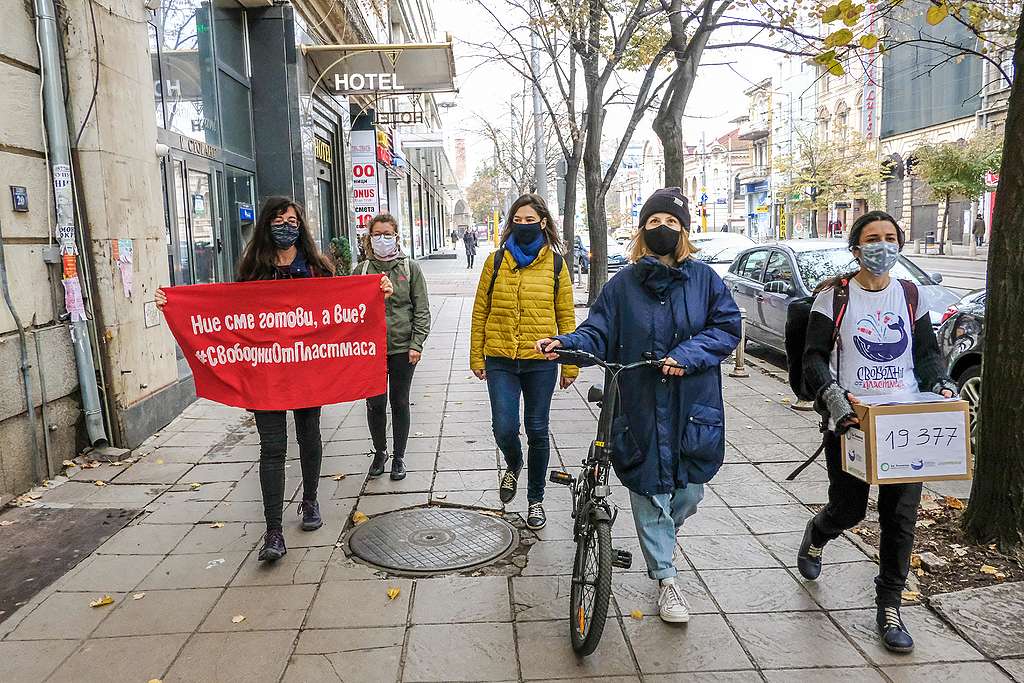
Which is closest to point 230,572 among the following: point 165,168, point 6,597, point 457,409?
point 6,597

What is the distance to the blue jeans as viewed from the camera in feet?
15.4

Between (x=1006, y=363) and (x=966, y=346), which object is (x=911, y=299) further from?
(x=966, y=346)

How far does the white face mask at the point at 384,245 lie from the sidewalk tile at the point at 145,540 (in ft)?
7.11

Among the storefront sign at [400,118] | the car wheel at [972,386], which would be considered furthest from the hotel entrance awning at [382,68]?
the car wheel at [972,386]

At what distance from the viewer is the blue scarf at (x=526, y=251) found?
4641 mm

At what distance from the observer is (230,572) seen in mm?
4238

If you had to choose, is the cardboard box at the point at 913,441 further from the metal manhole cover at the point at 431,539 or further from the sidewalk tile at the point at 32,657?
the sidewalk tile at the point at 32,657

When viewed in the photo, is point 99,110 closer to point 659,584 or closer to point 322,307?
point 322,307

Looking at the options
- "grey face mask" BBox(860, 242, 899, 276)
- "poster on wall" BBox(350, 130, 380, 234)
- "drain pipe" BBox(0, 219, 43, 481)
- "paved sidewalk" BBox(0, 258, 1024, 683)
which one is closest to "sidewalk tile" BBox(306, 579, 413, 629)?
"paved sidewalk" BBox(0, 258, 1024, 683)

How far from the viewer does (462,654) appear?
338 centimetres

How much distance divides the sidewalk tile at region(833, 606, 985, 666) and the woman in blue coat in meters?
0.75

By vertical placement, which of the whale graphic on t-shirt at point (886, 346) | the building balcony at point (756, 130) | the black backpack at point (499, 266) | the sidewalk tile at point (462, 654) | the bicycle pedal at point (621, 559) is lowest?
the sidewalk tile at point (462, 654)

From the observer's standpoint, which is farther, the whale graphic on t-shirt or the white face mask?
the white face mask

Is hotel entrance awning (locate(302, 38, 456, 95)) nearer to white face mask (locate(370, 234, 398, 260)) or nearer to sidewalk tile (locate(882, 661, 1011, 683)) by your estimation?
white face mask (locate(370, 234, 398, 260))
